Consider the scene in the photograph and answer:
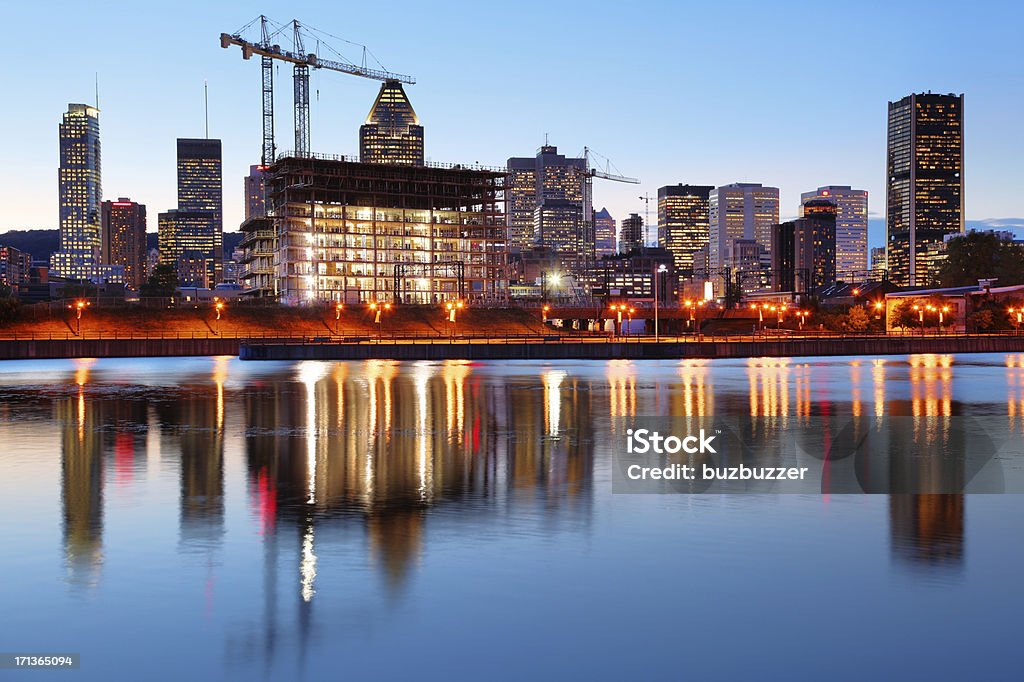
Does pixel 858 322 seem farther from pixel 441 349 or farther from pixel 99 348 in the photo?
pixel 99 348

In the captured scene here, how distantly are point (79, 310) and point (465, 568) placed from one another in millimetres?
128117

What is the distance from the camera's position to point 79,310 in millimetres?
130375

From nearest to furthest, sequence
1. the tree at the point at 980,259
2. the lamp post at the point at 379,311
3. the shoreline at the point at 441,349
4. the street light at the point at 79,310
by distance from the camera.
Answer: the shoreline at the point at 441,349 < the street light at the point at 79,310 < the lamp post at the point at 379,311 < the tree at the point at 980,259

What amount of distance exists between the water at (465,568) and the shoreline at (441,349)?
70708mm

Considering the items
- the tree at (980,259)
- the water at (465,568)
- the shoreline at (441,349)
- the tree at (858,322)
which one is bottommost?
the water at (465,568)

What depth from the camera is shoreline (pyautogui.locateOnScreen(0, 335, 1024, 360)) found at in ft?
341

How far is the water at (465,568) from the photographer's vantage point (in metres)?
11.8

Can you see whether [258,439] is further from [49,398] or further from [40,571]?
[49,398]

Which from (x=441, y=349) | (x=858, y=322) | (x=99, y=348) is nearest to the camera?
(x=441, y=349)

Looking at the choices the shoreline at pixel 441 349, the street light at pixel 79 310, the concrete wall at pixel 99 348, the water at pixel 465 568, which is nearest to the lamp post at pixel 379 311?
the street light at pixel 79 310

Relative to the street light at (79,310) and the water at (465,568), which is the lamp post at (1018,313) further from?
the street light at (79,310)

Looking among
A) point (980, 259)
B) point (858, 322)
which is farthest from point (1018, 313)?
point (980, 259)

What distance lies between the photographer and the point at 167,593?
14.2 metres

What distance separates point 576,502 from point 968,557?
7.79 meters
